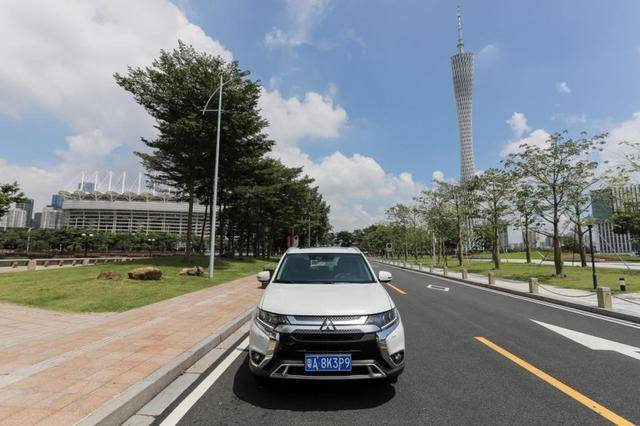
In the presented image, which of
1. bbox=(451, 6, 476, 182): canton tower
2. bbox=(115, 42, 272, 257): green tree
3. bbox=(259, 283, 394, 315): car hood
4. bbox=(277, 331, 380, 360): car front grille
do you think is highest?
bbox=(451, 6, 476, 182): canton tower

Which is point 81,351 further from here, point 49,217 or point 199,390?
point 49,217

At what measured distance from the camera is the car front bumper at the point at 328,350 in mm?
3623

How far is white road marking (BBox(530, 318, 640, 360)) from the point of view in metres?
6.11

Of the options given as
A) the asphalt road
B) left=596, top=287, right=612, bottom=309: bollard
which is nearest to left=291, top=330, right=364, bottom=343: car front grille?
the asphalt road

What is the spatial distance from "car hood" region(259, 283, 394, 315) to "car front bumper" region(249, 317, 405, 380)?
0.20m

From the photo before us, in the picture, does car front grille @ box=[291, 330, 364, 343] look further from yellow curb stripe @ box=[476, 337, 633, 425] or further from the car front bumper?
yellow curb stripe @ box=[476, 337, 633, 425]

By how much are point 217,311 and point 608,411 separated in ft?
25.9

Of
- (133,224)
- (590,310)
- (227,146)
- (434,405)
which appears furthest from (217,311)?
(133,224)

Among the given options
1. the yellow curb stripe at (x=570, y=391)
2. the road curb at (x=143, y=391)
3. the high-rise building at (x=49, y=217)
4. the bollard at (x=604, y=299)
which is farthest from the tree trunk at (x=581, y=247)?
the high-rise building at (x=49, y=217)

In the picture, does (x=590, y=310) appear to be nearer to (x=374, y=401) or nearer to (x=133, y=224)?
(x=374, y=401)

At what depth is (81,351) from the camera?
5.43 meters

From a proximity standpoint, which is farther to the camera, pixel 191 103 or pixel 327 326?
pixel 191 103

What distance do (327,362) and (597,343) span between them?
596 centimetres

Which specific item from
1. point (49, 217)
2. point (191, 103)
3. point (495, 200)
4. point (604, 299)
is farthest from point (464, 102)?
point (49, 217)
